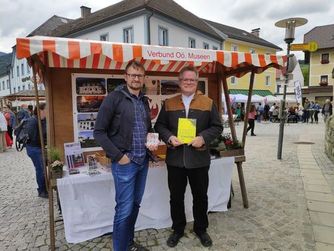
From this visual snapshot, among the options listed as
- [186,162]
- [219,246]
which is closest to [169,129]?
[186,162]

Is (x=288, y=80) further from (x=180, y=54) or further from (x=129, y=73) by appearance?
(x=129, y=73)

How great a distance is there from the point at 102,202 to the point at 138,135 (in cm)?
121

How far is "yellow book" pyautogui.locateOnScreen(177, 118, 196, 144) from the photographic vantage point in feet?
10.1

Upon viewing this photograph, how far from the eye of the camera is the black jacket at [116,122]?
2.59 meters

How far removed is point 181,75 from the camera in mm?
3146

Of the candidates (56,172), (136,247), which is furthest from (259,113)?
(56,172)

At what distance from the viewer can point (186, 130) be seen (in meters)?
3.10

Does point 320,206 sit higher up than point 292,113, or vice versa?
point 292,113

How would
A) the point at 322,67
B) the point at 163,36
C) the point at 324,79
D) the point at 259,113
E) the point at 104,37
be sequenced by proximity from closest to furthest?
1. the point at 163,36
2. the point at 104,37
3. the point at 259,113
4. the point at 322,67
5. the point at 324,79

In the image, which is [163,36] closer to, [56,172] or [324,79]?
[56,172]

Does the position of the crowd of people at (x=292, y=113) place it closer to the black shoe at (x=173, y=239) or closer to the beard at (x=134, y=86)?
the black shoe at (x=173, y=239)

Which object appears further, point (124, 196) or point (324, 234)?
point (324, 234)

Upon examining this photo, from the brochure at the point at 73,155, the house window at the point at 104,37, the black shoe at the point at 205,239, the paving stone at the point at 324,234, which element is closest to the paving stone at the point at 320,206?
the paving stone at the point at 324,234

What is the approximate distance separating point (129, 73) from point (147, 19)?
751 inches
